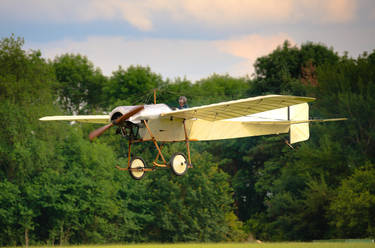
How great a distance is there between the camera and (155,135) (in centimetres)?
2058

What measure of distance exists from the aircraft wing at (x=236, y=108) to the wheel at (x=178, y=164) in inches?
56.1

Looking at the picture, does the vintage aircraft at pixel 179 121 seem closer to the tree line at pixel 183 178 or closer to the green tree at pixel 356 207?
the tree line at pixel 183 178

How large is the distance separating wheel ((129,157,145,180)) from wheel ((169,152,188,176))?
1.11 m

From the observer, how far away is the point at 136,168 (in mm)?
20391

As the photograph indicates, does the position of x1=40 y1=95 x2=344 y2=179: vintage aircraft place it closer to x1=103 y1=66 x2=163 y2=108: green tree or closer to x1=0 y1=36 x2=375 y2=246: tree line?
x1=0 y1=36 x2=375 y2=246: tree line

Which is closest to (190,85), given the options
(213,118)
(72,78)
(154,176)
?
(72,78)

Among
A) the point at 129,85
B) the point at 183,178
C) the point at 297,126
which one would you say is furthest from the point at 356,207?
the point at 129,85

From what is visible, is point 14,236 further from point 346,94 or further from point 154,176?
point 346,94

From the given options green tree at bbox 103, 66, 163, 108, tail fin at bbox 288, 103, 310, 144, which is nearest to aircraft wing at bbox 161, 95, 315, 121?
tail fin at bbox 288, 103, 310, 144

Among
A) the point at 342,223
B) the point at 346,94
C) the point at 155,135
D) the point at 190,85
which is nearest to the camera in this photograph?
the point at 155,135

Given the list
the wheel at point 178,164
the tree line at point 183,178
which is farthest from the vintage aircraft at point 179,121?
the tree line at point 183,178

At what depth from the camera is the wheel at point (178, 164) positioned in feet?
66.3

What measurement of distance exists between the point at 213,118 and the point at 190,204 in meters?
28.5

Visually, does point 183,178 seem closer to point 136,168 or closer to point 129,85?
point 129,85
